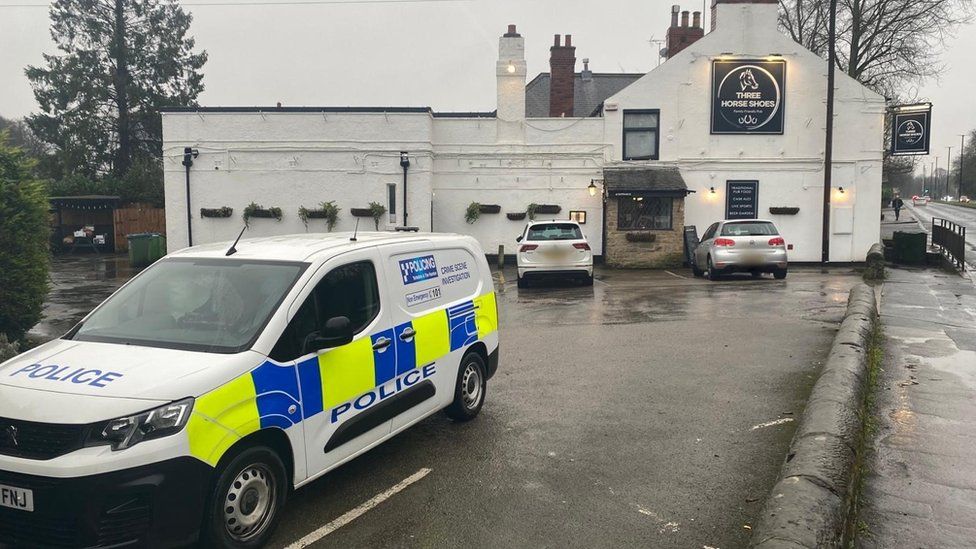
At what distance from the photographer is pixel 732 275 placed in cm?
1908

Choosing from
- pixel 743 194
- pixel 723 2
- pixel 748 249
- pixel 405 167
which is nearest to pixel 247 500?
pixel 748 249

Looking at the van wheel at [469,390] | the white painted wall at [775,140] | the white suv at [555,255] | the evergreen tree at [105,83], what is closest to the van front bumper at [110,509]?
the van wheel at [469,390]

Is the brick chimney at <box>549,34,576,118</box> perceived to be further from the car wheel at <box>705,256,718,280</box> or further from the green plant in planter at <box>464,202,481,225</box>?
the car wheel at <box>705,256,718,280</box>

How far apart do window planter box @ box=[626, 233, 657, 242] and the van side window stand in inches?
709

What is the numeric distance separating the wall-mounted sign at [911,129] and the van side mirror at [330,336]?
2390cm

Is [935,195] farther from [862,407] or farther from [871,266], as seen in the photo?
[862,407]

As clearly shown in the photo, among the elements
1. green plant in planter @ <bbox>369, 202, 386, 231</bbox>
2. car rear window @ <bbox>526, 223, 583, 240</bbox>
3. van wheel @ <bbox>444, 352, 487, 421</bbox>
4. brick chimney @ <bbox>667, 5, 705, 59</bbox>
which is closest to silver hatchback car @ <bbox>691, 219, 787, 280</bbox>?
car rear window @ <bbox>526, 223, 583, 240</bbox>

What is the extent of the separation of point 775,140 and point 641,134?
4416 millimetres

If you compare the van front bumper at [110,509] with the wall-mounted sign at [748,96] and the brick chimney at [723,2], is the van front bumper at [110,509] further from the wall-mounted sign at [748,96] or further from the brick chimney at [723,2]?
the brick chimney at [723,2]

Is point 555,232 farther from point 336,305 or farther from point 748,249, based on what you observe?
point 336,305

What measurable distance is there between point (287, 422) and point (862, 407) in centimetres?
461

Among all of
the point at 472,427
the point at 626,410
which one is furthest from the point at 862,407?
the point at 472,427

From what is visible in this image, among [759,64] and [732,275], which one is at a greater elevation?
[759,64]

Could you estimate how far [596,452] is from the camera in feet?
18.1
